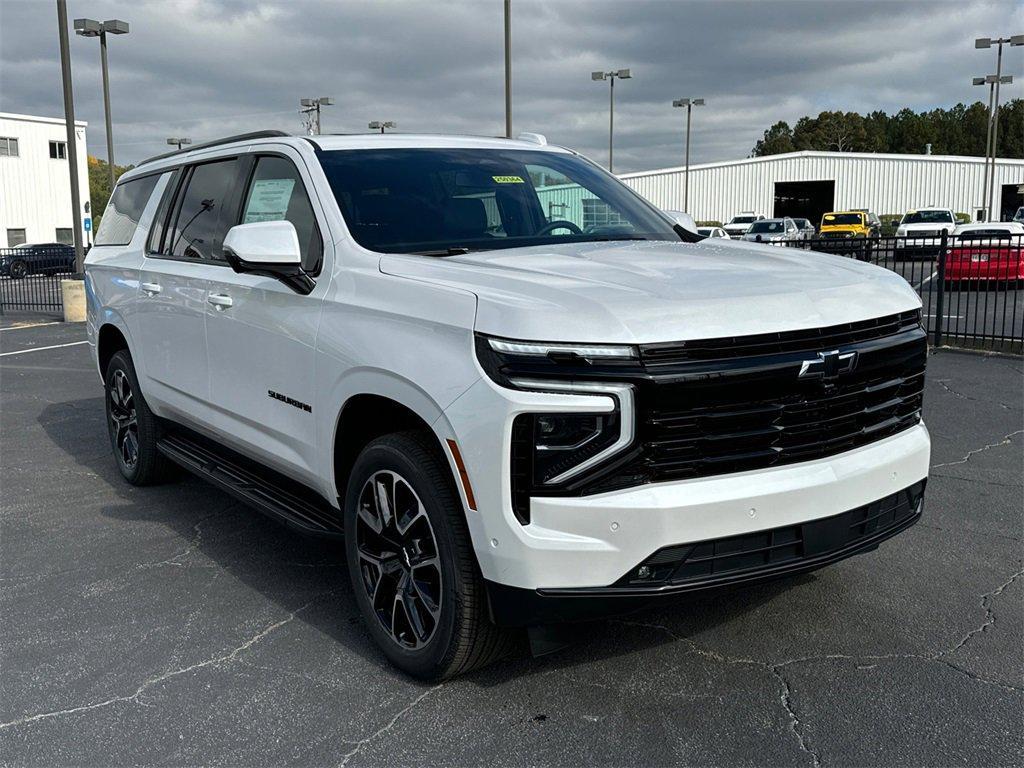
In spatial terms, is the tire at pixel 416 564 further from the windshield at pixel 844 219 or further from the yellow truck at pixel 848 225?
the windshield at pixel 844 219

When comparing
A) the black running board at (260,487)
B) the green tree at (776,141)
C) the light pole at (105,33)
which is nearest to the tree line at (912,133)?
the green tree at (776,141)

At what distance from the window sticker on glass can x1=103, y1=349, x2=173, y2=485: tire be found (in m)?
1.85

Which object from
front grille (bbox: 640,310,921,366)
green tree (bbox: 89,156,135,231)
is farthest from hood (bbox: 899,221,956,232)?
green tree (bbox: 89,156,135,231)

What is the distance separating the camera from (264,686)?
3.44m

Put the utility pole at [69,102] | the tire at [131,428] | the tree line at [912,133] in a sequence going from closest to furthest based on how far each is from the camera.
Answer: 1. the tire at [131,428]
2. the utility pole at [69,102]
3. the tree line at [912,133]

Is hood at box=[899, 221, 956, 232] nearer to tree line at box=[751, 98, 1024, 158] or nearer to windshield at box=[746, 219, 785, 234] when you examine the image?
windshield at box=[746, 219, 785, 234]

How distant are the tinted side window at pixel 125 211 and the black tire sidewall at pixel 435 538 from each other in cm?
327

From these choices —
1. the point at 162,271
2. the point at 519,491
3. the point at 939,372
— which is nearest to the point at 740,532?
the point at 519,491

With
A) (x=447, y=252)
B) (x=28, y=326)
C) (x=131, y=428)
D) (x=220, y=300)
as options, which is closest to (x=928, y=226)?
(x=28, y=326)

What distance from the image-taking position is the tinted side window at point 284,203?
401 cm

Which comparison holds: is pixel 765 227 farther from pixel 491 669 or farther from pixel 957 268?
pixel 491 669

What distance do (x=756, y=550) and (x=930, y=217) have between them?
40.6 m

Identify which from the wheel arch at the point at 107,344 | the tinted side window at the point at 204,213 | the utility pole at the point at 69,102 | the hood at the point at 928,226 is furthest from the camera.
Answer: the hood at the point at 928,226

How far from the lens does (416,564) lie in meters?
3.37
